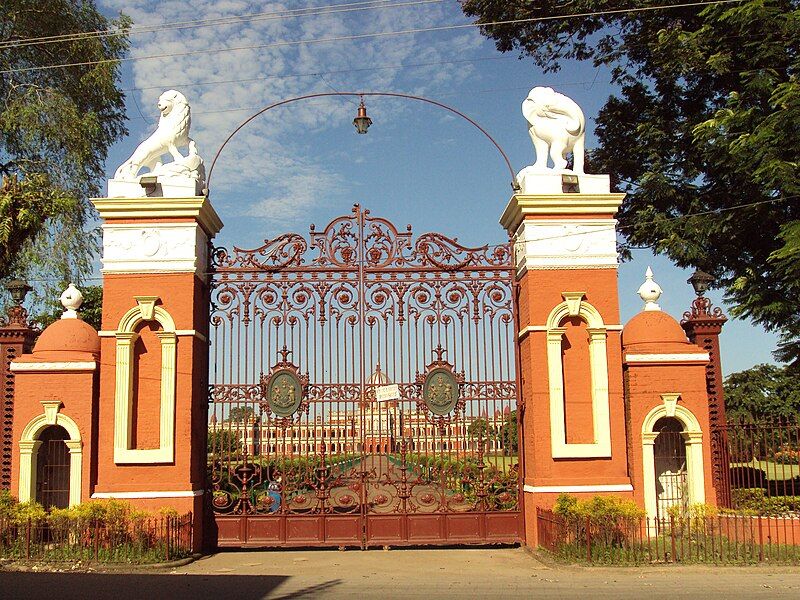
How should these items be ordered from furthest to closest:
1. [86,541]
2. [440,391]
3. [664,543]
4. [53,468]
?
[53,468], [440,391], [86,541], [664,543]

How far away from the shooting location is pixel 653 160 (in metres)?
18.3

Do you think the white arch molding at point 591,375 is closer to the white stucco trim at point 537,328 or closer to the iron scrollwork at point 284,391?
the white stucco trim at point 537,328

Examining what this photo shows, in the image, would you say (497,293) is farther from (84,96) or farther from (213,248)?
(84,96)

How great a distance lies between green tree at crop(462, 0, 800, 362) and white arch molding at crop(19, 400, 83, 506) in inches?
478

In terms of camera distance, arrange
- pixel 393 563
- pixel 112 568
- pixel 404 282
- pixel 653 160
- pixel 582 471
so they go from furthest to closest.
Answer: pixel 653 160 < pixel 404 282 < pixel 582 471 < pixel 393 563 < pixel 112 568

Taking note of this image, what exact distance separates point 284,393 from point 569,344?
14.8 ft

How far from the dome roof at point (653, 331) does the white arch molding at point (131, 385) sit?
7211 mm

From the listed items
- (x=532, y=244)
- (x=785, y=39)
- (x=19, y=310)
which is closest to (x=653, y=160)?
(x=785, y=39)

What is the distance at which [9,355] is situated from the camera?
12.8m

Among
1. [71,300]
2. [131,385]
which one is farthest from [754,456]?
[71,300]

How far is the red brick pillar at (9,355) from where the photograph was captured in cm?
1221

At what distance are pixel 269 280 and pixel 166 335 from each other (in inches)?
70.7

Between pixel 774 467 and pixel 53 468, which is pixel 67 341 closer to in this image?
pixel 53 468

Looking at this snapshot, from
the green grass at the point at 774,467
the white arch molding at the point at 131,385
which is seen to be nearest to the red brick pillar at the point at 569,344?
the green grass at the point at 774,467
